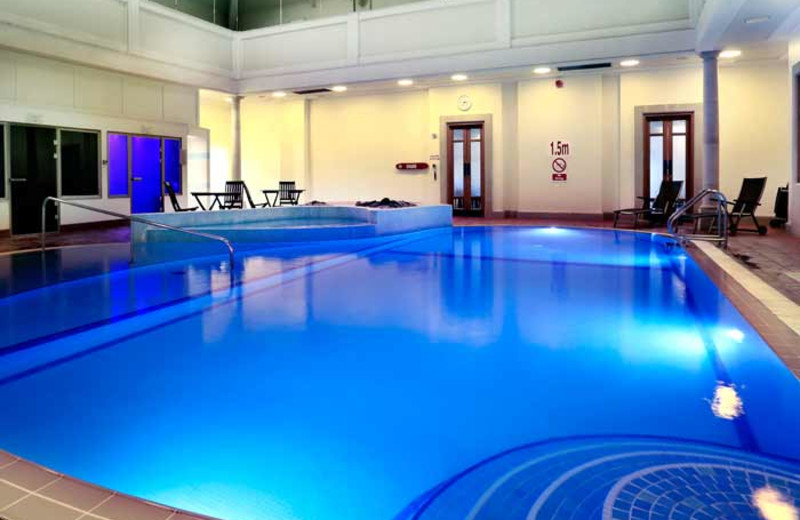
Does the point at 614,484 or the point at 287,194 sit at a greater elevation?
the point at 287,194

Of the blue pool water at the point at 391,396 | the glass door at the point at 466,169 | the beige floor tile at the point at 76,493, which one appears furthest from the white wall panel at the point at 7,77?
the beige floor tile at the point at 76,493

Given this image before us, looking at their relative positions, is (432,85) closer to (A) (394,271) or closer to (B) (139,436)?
(A) (394,271)

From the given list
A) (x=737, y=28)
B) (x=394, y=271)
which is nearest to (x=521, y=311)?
(x=394, y=271)

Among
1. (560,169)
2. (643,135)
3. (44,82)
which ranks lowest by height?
(560,169)

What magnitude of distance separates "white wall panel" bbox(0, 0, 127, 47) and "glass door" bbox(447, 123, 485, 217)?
7.46m

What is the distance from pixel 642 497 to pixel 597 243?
825cm

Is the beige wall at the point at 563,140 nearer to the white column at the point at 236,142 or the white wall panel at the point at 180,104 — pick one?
the white column at the point at 236,142

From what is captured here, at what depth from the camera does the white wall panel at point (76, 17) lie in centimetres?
962

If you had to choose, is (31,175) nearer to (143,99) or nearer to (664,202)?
(143,99)

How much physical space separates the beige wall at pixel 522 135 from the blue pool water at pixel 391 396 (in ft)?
26.3

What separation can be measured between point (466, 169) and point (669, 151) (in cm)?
453

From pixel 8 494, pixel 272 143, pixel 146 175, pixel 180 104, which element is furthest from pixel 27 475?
pixel 272 143

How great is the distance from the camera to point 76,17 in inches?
418

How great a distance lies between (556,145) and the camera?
1409cm
